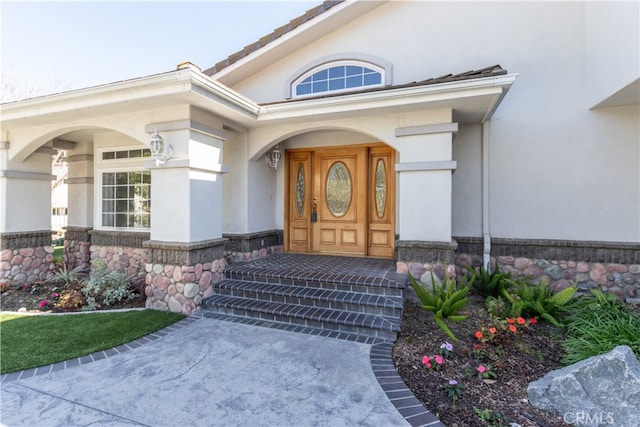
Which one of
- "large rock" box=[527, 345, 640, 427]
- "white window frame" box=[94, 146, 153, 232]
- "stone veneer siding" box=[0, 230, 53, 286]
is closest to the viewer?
"large rock" box=[527, 345, 640, 427]

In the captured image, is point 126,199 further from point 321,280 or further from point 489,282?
point 489,282

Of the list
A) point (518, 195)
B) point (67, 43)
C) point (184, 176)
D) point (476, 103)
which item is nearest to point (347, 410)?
point (184, 176)

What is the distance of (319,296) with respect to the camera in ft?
16.1

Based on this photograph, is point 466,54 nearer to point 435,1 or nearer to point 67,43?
point 435,1

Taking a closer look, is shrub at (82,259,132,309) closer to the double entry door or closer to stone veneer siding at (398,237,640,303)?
the double entry door

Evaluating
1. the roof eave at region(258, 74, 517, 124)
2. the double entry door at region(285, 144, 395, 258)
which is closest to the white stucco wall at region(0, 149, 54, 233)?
the roof eave at region(258, 74, 517, 124)

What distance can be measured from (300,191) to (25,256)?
6.43 metres

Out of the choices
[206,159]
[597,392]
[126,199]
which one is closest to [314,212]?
[206,159]

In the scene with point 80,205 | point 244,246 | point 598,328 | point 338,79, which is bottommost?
point 598,328

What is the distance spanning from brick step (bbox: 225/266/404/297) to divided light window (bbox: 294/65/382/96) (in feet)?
14.4

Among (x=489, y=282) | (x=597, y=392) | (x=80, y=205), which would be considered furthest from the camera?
(x=80, y=205)

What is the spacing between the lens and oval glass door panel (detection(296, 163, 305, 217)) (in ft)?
25.5

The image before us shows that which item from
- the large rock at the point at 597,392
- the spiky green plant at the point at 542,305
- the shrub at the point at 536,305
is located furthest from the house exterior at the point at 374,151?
the large rock at the point at 597,392

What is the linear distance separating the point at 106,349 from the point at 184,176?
2.68m
